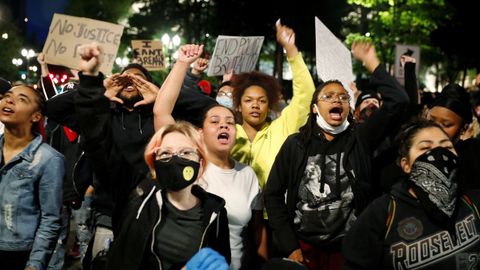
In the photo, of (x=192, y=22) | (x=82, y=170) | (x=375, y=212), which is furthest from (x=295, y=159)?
(x=192, y=22)

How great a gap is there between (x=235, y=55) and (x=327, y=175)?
3.45m

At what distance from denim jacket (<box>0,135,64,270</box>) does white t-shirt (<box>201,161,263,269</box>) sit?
1.08 metres

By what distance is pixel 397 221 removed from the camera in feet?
11.3

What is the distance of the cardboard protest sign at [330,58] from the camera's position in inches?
259

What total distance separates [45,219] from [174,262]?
151 cm

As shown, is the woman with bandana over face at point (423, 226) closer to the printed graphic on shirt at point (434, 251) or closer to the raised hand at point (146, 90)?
the printed graphic on shirt at point (434, 251)

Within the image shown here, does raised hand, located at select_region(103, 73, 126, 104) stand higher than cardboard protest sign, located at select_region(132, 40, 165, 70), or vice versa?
cardboard protest sign, located at select_region(132, 40, 165, 70)

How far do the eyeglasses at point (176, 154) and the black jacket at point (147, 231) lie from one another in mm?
179

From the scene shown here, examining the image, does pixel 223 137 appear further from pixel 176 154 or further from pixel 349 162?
pixel 176 154

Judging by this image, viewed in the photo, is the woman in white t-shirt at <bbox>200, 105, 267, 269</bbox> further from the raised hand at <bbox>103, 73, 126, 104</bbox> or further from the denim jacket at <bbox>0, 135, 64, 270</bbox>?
the denim jacket at <bbox>0, 135, 64, 270</bbox>

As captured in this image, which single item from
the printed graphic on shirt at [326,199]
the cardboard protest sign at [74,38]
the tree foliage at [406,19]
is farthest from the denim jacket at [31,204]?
the tree foliage at [406,19]

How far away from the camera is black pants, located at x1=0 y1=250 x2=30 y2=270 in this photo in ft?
14.5

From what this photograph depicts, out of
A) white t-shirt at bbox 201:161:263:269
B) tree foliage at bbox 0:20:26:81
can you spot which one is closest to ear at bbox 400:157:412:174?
white t-shirt at bbox 201:161:263:269

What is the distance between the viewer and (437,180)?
3.45 m
